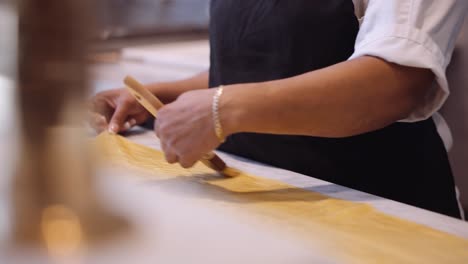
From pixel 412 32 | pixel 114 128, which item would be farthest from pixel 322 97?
pixel 114 128

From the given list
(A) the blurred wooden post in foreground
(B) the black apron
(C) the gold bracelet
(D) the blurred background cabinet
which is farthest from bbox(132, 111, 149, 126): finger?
(A) the blurred wooden post in foreground

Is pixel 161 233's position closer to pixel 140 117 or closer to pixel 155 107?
pixel 155 107

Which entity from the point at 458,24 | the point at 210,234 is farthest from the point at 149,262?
the point at 458,24

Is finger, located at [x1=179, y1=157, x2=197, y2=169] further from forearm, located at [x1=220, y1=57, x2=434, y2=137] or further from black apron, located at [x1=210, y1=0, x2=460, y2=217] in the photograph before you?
black apron, located at [x1=210, y1=0, x2=460, y2=217]

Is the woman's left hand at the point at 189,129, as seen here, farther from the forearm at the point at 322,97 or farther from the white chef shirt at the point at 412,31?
the white chef shirt at the point at 412,31

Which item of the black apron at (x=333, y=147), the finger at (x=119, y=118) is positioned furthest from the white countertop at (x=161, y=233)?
the finger at (x=119, y=118)

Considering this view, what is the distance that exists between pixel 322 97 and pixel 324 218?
15cm

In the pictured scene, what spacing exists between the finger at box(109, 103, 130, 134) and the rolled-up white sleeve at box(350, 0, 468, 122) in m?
0.41

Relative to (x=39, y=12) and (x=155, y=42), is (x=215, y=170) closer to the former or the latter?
(x=39, y=12)

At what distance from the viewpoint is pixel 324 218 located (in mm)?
533

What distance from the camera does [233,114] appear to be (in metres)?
0.63

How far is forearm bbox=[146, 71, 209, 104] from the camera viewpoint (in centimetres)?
99

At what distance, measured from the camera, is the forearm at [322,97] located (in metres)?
0.62

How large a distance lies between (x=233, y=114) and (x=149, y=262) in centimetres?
41
